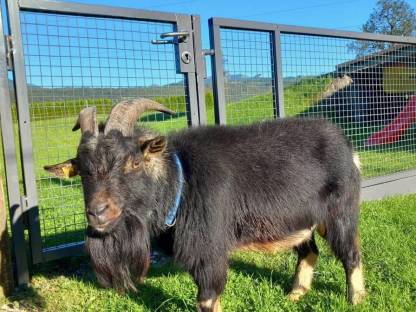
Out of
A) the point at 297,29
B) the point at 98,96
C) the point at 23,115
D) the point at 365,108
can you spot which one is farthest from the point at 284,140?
the point at 365,108

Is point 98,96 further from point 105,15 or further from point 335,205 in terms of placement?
point 335,205

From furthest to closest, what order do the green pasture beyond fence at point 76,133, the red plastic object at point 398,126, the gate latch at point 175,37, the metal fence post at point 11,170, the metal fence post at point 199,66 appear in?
1. the red plastic object at point 398,126
2. the metal fence post at point 199,66
3. the gate latch at point 175,37
4. the green pasture beyond fence at point 76,133
5. the metal fence post at point 11,170

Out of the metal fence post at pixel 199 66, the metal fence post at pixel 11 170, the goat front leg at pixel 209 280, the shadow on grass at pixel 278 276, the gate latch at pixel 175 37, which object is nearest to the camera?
the goat front leg at pixel 209 280

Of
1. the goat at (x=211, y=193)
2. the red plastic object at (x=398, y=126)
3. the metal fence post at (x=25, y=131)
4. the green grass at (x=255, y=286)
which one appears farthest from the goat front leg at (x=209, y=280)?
the red plastic object at (x=398, y=126)

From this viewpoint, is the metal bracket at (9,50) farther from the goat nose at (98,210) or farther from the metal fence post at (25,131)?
the goat nose at (98,210)

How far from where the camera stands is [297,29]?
600 centimetres

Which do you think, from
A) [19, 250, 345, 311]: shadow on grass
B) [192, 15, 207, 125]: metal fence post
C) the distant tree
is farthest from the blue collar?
the distant tree

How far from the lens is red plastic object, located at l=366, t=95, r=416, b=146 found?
754 cm

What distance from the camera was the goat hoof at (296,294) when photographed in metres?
3.92

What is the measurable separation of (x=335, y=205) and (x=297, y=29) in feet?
9.75

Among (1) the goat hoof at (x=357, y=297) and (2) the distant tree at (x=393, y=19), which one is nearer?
(1) the goat hoof at (x=357, y=297)

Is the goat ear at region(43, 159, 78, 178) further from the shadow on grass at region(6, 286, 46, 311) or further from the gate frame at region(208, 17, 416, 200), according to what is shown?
the gate frame at region(208, 17, 416, 200)

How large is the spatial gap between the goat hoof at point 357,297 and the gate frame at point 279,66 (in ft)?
7.90

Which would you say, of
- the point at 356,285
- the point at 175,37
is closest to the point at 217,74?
the point at 175,37
